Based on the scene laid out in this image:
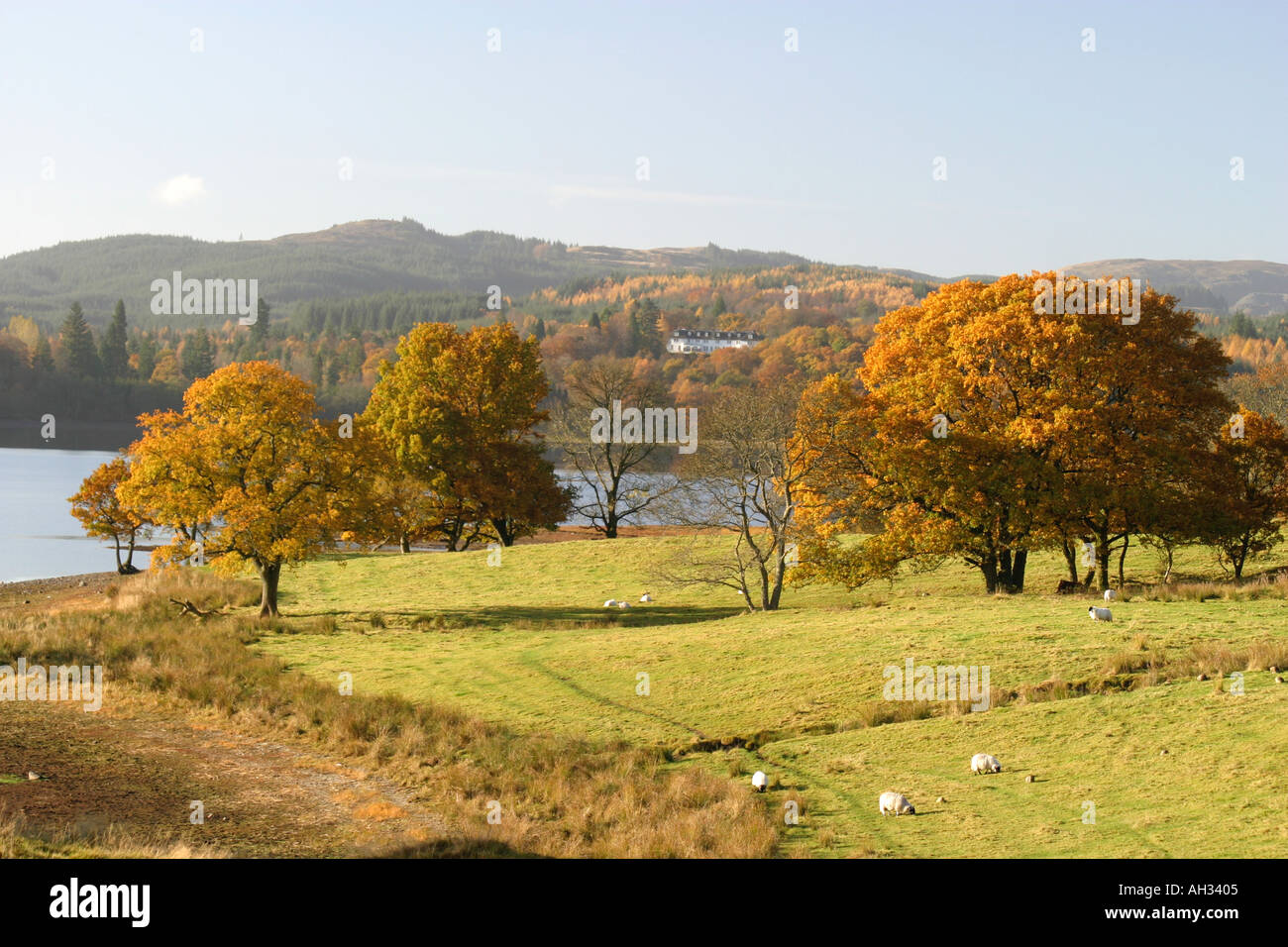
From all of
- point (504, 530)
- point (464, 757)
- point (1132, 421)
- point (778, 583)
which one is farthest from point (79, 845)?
point (504, 530)

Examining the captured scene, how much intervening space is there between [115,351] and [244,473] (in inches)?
6446

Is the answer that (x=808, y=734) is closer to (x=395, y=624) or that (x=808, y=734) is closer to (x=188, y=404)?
(x=395, y=624)

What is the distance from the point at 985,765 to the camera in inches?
728

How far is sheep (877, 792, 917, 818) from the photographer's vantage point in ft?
54.9

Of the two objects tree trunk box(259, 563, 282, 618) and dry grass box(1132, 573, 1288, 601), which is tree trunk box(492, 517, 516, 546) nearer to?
tree trunk box(259, 563, 282, 618)

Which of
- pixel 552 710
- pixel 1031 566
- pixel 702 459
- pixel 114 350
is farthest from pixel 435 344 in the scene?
pixel 114 350

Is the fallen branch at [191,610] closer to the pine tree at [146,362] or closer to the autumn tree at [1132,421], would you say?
the autumn tree at [1132,421]

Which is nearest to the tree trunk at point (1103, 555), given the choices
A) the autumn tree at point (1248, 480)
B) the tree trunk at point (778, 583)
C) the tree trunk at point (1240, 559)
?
the autumn tree at point (1248, 480)

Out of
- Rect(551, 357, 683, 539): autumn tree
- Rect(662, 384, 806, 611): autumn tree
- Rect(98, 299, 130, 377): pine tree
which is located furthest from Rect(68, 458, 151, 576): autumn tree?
Rect(98, 299, 130, 377): pine tree

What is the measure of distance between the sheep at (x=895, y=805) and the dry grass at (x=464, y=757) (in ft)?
6.16

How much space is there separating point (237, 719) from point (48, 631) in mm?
14320


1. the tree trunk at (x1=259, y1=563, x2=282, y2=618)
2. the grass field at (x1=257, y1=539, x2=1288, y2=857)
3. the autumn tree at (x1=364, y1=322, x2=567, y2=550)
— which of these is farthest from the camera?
the autumn tree at (x1=364, y1=322, x2=567, y2=550)

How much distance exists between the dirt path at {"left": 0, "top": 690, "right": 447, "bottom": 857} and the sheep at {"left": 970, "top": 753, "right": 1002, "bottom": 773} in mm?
9137
